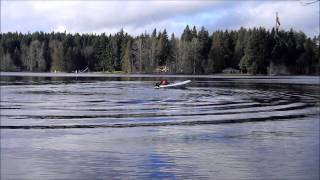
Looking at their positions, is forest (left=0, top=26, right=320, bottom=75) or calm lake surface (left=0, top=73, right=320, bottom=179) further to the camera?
forest (left=0, top=26, right=320, bottom=75)

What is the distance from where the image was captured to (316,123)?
23.9 m

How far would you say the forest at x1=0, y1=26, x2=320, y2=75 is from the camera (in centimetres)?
15338

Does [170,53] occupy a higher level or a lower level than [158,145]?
higher

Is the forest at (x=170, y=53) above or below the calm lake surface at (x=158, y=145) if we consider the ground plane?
above

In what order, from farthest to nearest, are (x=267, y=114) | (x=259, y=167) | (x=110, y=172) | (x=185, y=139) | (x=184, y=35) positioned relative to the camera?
(x=184, y=35) → (x=267, y=114) → (x=185, y=139) → (x=259, y=167) → (x=110, y=172)

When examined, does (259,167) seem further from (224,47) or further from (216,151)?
(224,47)

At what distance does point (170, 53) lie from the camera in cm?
16550

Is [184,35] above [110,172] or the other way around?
above

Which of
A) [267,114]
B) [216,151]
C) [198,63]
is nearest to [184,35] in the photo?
[198,63]

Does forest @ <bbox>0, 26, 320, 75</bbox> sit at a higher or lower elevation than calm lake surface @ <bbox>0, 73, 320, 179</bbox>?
higher

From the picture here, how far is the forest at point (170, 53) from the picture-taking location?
503ft

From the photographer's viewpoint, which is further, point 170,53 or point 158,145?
point 170,53

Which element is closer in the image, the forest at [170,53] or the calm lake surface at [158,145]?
the calm lake surface at [158,145]

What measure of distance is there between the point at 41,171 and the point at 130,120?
1191 cm
